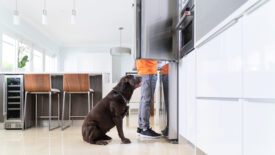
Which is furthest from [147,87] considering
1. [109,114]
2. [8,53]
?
[8,53]

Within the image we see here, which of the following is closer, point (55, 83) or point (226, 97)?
point (226, 97)

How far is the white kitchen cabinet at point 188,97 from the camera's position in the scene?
1.82 metres

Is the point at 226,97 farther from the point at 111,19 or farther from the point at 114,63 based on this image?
the point at 114,63

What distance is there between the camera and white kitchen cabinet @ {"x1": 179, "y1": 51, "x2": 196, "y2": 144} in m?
1.82

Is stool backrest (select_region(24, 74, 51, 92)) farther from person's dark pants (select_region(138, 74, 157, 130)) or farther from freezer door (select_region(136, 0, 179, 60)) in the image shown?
freezer door (select_region(136, 0, 179, 60))

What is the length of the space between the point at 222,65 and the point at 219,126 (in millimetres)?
301

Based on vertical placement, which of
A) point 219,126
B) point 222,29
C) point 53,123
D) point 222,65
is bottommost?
point 53,123

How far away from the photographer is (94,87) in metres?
4.51

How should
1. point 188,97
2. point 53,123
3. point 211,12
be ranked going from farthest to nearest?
point 53,123, point 188,97, point 211,12

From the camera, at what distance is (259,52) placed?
2.66 feet

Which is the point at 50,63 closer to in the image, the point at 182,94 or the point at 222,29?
the point at 182,94

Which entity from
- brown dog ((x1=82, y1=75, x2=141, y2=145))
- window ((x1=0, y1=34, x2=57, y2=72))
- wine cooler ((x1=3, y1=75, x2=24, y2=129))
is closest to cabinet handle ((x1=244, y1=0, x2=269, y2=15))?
brown dog ((x1=82, y1=75, x2=141, y2=145))

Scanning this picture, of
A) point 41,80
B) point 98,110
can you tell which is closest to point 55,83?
point 41,80

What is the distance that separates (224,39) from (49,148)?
1.97m
